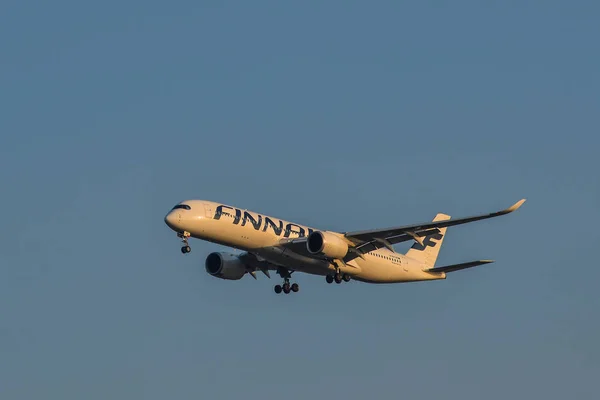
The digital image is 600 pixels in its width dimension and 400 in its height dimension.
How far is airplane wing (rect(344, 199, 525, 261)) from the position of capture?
69.1 meters

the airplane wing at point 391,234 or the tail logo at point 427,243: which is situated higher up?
the tail logo at point 427,243

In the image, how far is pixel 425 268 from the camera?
7938cm

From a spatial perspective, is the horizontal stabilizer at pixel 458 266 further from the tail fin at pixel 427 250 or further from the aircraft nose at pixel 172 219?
the aircraft nose at pixel 172 219

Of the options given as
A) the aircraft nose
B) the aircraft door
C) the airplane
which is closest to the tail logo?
the airplane

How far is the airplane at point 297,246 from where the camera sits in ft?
225

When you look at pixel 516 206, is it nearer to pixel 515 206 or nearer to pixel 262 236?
pixel 515 206

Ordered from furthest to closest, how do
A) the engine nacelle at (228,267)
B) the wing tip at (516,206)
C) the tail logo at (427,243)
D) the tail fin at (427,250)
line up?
the tail logo at (427,243) → the tail fin at (427,250) → the engine nacelle at (228,267) → the wing tip at (516,206)

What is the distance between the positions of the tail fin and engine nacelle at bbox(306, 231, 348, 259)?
10.0m

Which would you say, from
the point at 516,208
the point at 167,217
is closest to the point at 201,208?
the point at 167,217

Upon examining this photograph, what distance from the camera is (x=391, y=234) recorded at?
71.6m

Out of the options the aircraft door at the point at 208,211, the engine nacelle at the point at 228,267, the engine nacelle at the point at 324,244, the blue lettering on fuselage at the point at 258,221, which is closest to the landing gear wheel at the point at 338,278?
the engine nacelle at the point at 324,244

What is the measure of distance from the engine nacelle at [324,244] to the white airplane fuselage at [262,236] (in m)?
1.49

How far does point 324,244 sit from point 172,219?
891cm

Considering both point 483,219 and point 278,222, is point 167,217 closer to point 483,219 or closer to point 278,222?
point 278,222
